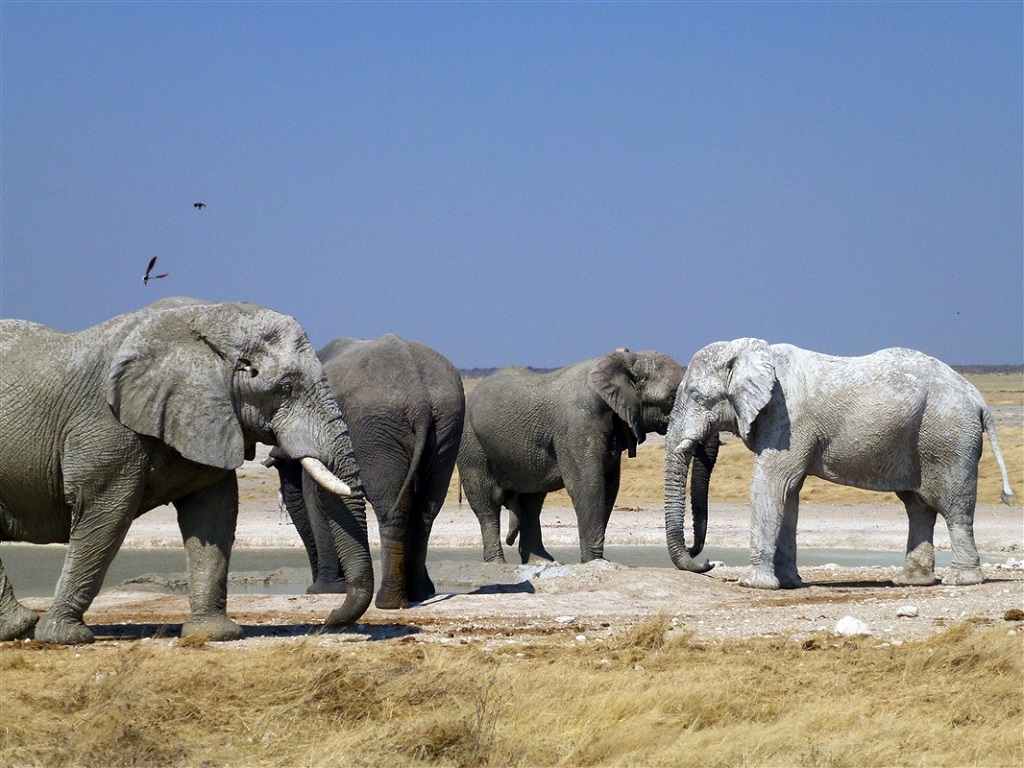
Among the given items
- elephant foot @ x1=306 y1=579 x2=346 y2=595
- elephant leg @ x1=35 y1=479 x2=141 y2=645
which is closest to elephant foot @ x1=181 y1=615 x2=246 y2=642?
elephant leg @ x1=35 y1=479 x2=141 y2=645

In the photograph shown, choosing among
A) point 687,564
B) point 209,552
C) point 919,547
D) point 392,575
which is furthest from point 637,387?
point 209,552

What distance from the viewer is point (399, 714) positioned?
8.34m

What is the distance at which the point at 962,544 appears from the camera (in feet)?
49.5

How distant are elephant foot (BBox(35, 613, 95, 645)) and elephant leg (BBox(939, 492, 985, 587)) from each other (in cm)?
853

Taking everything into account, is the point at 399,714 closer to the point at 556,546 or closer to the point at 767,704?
the point at 767,704

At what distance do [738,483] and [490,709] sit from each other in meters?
25.2

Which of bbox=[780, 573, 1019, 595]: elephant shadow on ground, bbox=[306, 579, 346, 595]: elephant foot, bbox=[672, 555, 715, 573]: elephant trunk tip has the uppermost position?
bbox=[672, 555, 715, 573]: elephant trunk tip

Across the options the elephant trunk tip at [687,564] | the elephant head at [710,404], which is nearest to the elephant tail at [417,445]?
the elephant head at [710,404]

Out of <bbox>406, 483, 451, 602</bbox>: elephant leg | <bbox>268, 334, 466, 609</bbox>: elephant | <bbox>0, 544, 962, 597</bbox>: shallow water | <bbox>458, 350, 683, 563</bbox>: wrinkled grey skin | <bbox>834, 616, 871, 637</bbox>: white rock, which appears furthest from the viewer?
<bbox>0, 544, 962, 597</bbox>: shallow water

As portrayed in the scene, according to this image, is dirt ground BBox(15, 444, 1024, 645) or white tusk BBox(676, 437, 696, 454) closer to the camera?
dirt ground BBox(15, 444, 1024, 645)

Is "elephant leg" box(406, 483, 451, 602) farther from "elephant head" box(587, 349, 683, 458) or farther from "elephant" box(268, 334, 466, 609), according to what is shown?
"elephant head" box(587, 349, 683, 458)

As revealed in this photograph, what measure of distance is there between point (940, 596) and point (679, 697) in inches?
233

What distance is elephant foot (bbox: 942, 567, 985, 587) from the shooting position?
15.2 m

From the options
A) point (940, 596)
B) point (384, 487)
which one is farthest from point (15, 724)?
point (940, 596)
